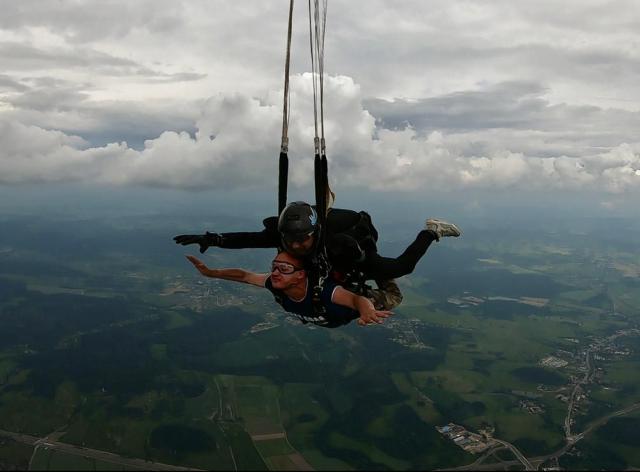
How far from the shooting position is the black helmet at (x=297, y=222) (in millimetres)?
5449

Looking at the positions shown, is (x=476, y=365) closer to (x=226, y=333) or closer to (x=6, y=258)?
(x=226, y=333)

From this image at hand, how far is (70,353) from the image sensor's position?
2790 inches

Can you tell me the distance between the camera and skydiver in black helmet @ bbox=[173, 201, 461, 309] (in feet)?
18.1

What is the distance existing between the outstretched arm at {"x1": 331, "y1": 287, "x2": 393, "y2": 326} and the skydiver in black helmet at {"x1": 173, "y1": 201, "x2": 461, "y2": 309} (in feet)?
1.52

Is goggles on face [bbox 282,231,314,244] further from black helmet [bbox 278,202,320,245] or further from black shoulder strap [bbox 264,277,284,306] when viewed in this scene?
black shoulder strap [bbox 264,277,284,306]

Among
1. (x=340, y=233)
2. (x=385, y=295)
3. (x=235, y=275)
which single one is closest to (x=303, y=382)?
(x=385, y=295)

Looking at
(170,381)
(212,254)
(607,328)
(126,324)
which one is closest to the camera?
(170,381)

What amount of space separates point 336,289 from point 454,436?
45645 mm

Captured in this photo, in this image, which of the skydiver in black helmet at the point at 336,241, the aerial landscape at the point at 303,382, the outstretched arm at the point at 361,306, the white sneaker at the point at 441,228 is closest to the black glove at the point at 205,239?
the skydiver in black helmet at the point at 336,241

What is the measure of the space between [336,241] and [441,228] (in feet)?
7.04

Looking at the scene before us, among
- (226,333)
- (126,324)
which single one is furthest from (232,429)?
(126,324)

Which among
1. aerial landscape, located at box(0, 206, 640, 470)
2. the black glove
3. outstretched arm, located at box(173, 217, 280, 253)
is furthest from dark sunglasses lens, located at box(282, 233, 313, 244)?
aerial landscape, located at box(0, 206, 640, 470)

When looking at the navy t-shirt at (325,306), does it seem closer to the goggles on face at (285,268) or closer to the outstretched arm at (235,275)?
the outstretched arm at (235,275)

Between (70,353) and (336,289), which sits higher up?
(336,289)
